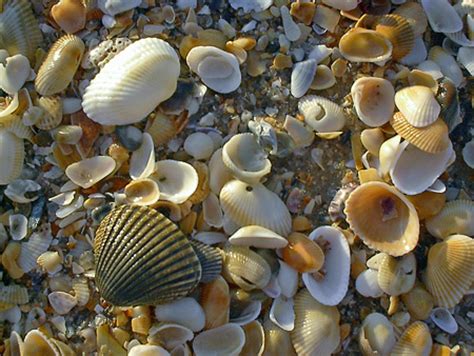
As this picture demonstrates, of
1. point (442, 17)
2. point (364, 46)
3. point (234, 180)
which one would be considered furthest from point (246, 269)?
point (442, 17)

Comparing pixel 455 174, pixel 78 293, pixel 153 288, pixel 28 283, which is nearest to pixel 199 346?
pixel 153 288

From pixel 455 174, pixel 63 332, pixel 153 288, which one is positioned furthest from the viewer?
pixel 455 174

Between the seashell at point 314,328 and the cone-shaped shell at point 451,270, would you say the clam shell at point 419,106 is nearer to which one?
the cone-shaped shell at point 451,270

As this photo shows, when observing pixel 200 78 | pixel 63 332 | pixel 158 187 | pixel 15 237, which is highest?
pixel 200 78

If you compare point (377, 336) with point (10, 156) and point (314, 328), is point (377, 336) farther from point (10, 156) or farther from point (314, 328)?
point (10, 156)

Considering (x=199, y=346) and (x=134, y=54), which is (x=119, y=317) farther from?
(x=134, y=54)

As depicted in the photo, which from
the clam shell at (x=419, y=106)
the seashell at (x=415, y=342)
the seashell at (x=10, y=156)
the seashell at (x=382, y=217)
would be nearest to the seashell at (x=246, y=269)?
the seashell at (x=382, y=217)
